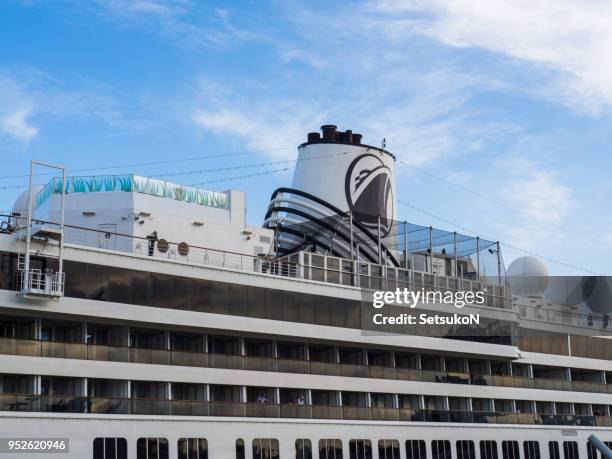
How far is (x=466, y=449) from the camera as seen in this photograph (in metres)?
49.3

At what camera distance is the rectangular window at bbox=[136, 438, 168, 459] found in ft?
118

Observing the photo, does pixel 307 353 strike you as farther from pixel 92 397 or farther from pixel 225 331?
pixel 92 397

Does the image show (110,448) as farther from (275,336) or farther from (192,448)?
(275,336)

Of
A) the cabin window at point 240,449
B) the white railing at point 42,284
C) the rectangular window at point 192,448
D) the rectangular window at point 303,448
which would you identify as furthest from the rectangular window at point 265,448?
the white railing at point 42,284

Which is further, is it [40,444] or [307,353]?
[307,353]

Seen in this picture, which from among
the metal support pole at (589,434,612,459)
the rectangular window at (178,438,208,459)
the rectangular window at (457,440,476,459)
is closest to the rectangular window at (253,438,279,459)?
the rectangular window at (178,438,208,459)

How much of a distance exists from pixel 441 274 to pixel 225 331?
18230 millimetres

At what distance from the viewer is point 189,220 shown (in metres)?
44.5

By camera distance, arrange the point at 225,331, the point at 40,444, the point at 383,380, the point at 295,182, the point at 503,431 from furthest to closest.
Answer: the point at 295,182 < the point at 503,431 < the point at 383,380 < the point at 225,331 < the point at 40,444

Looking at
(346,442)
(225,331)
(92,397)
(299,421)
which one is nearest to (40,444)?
(92,397)

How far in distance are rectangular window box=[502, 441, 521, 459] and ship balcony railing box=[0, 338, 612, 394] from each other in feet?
10.7

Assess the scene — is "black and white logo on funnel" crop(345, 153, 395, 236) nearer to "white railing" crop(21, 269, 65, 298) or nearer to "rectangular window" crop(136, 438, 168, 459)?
"rectangular window" crop(136, 438, 168, 459)

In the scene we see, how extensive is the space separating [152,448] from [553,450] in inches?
1107

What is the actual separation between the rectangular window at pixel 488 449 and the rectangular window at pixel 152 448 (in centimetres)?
2040
